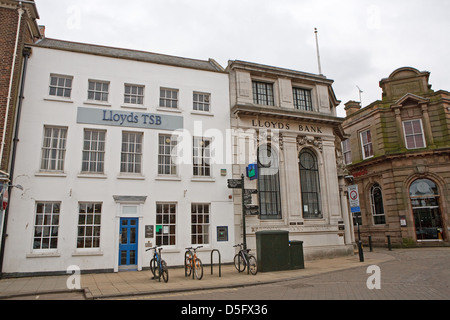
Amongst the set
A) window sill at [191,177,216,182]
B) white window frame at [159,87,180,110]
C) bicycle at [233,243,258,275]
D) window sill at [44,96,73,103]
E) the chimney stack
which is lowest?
Answer: bicycle at [233,243,258,275]

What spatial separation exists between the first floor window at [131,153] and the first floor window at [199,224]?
3.47 m

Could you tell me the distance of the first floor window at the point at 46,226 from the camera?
13.4 meters

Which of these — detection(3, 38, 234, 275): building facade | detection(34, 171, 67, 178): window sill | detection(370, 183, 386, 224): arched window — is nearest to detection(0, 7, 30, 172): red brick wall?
detection(3, 38, 234, 275): building facade

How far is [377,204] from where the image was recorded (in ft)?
82.8

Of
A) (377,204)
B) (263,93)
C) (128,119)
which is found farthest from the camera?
(377,204)

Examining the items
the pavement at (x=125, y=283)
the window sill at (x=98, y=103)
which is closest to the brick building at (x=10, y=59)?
the window sill at (x=98, y=103)

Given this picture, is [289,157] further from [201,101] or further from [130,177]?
[130,177]

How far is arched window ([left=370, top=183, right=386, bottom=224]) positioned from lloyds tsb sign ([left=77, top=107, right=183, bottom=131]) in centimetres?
1754

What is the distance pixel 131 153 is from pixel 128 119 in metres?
1.71

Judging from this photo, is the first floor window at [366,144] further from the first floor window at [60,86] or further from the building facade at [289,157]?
the first floor window at [60,86]

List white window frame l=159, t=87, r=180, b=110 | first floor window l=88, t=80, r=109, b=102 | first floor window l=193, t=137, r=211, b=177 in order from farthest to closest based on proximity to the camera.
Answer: white window frame l=159, t=87, r=180, b=110
first floor window l=193, t=137, r=211, b=177
first floor window l=88, t=80, r=109, b=102

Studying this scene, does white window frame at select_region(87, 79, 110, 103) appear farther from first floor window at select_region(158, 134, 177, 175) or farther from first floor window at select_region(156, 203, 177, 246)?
first floor window at select_region(156, 203, 177, 246)

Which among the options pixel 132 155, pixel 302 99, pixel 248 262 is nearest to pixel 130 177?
pixel 132 155

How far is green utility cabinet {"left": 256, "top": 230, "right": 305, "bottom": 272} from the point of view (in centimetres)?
1270
